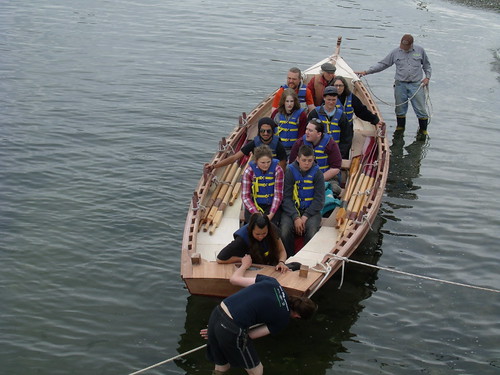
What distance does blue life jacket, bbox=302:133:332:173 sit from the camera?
10.7 m

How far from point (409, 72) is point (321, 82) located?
13.5 ft

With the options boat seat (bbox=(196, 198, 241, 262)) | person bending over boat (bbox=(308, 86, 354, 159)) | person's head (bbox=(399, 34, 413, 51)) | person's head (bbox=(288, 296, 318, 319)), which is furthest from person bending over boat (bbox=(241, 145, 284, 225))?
person's head (bbox=(399, 34, 413, 51))

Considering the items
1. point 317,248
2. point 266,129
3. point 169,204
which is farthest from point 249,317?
point 169,204

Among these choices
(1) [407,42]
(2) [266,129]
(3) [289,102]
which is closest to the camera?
(2) [266,129]

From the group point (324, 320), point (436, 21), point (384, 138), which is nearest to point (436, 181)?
point (384, 138)

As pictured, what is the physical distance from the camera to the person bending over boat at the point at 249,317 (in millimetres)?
7020

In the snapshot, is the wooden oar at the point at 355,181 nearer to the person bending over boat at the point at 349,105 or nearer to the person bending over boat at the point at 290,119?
the person bending over boat at the point at 349,105

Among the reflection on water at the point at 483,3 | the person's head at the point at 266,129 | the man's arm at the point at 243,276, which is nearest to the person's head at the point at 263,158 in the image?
the person's head at the point at 266,129

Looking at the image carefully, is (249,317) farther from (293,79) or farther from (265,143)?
(293,79)

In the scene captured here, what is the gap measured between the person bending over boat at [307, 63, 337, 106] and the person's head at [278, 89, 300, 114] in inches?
74.4

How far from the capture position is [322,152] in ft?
35.5

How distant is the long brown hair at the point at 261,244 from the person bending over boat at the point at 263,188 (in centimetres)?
115

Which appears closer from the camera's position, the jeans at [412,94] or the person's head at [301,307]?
the person's head at [301,307]

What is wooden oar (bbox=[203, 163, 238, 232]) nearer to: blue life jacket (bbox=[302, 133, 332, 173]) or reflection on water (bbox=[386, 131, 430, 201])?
blue life jacket (bbox=[302, 133, 332, 173])
